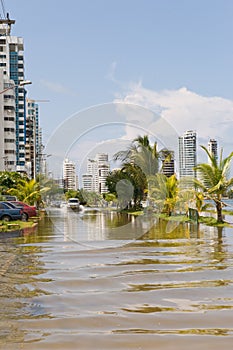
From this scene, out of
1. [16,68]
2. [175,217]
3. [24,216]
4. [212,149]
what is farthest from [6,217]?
[16,68]

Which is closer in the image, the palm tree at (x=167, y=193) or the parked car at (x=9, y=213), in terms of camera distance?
the parked car at (x=9, y=213)

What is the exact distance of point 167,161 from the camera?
49.2 meters

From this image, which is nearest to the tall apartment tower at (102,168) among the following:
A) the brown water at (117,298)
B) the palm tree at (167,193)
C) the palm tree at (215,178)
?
the palm tree at (167,193)

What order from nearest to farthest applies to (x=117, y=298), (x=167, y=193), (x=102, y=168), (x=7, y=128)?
1. (x=117, y=298)
2. (x=167, y=193)
3. (x=102, y=168)
4. (x=7, y=128)

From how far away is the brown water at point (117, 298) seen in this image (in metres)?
6.86

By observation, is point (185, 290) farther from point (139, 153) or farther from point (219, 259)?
point (139, 153)

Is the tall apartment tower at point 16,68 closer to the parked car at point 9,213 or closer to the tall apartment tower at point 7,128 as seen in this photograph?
the tall apartment tower at point 7,128

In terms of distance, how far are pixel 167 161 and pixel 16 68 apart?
313 feet

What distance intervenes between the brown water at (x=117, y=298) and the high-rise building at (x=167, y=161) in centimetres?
3267

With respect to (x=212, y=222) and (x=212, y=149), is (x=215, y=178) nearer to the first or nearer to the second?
(x=212, y=222)

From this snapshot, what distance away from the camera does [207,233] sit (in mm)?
23688

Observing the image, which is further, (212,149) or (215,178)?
(212,149)

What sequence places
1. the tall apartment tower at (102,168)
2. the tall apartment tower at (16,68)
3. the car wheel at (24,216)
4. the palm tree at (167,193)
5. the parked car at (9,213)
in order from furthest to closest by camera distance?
the tall apartment tower at (16,68) < the tall apartment tower at (102,168) < the palm tree at (167,193) < the car wheel at (24,216) < the parked car at (9,213)

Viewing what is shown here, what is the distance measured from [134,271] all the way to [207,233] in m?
11.7
